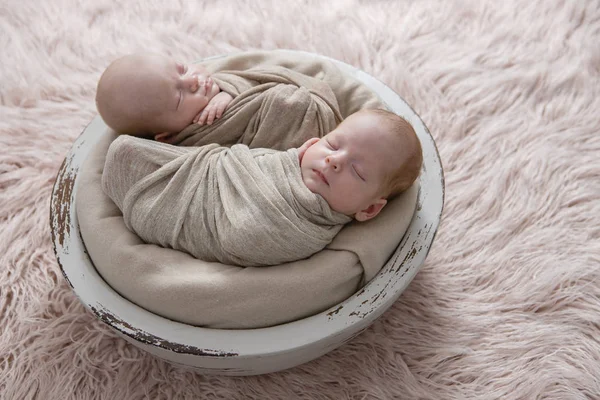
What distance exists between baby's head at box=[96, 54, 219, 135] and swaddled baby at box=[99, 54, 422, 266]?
65 mm

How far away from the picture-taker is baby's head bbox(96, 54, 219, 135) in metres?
0.96

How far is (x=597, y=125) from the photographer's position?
1.32 metres

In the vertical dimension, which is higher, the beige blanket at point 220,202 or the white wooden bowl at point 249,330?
the beige blanket at point 220,202

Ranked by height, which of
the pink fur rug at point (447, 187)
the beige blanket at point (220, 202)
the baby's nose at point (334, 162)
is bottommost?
the pink fur rug at point (447, 187)

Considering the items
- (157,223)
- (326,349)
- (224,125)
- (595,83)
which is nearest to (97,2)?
(224,125)

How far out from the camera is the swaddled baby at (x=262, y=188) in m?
0.88

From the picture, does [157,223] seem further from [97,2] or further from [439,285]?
[97,2]

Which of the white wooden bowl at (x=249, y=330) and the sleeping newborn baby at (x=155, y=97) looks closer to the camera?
the white wooden bowl at (x=249, y=330)

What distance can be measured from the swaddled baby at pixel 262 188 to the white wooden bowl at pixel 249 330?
91mm

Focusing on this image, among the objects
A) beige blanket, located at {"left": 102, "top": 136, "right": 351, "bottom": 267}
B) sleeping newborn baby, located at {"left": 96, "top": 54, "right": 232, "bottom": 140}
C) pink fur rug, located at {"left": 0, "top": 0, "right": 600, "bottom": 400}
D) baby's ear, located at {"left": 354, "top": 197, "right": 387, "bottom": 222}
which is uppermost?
sleeping newborn baby, located at {"left": 96, "top": 54, "right": 232, "bottom": 140}

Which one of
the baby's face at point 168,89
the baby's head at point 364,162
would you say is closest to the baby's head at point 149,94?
the baby's face at point 168,89

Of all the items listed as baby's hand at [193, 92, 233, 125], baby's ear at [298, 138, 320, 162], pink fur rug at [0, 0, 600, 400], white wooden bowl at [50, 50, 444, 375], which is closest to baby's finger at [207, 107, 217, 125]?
baby's hand at [193, 92, 233, 125]

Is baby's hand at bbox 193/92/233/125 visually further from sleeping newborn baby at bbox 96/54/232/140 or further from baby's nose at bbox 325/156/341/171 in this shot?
baby's nose at bbox 325/156/341/171

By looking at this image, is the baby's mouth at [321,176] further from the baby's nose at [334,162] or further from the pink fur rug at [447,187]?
the pink fur rug at [447,187]
